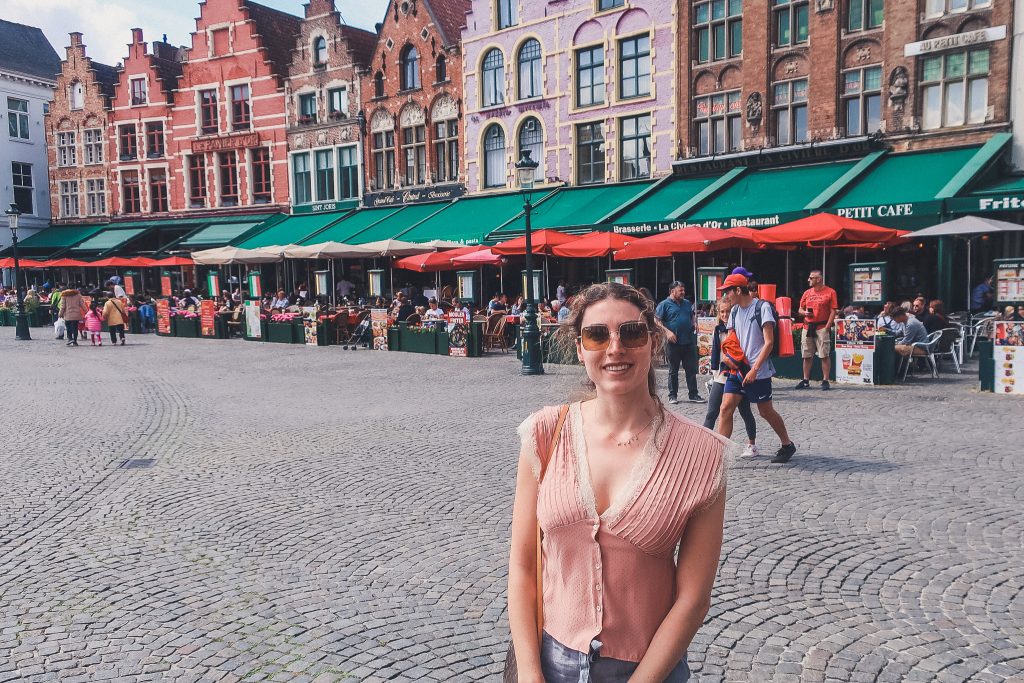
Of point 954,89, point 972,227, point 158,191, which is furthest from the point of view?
point 158,191

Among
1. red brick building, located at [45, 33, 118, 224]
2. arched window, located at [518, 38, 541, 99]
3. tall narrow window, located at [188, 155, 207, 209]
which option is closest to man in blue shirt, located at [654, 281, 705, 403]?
arched window, located at [518, 38, 541, 99]

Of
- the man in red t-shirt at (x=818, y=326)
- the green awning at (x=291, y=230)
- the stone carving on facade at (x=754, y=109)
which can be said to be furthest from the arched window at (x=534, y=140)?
the man in red t-shirt at (x=818, y=326)

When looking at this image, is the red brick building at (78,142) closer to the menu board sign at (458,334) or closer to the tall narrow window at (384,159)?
the tall narrow window at (384,159)

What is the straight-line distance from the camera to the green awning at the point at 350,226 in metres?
28.5

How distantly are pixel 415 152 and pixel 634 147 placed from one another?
29.2 ft

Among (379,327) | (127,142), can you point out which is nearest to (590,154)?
(379,327)

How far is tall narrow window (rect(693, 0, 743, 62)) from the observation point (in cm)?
2200

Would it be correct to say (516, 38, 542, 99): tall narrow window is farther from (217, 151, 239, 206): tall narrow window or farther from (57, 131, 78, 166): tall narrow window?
(57, 131, 78, 166): tall narrow window

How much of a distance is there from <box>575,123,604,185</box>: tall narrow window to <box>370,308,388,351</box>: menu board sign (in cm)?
877

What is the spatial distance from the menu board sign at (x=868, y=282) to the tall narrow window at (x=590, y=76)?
13064 mm

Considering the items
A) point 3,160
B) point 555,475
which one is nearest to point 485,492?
point 555,475

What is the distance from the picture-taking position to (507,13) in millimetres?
27031

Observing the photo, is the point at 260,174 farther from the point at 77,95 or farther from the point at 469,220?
the point at 469,220

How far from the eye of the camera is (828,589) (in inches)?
183
